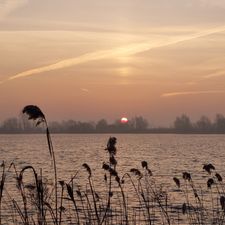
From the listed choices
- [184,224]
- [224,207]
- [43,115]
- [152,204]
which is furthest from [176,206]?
[43,115]

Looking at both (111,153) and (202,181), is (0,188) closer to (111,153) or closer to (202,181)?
(111,153)

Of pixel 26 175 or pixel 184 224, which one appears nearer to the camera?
pixel 184 224

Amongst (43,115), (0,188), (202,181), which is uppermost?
(43,115)

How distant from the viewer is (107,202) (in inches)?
904

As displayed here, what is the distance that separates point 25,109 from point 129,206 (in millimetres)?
22437

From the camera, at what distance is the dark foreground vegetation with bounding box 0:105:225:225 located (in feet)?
26.3

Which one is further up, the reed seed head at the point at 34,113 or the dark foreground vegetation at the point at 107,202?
the reed seed head at the point at 34,113

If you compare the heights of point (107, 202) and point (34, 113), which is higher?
point (34, 113)

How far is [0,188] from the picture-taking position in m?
6.56

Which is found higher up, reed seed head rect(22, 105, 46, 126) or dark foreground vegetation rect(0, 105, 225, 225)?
reed seed head rect(22, 105, 46, 126)

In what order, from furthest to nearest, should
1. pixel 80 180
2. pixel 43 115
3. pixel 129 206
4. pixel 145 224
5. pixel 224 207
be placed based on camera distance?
1. pixel 80 180
2. pixel 129 206
3. pixel 145 224
4. pixel 224 207
5. pixel 43 115

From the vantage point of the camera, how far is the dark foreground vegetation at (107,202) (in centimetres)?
802

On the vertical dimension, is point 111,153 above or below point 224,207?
above

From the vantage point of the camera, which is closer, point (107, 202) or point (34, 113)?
point (34, 113)
